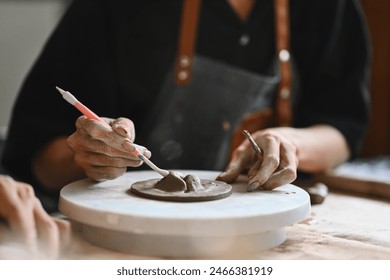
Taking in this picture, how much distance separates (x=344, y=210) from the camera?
923 millimetres

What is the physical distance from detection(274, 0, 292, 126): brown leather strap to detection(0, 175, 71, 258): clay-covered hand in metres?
0.68

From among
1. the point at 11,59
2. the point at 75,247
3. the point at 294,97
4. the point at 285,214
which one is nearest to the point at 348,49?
the point at 294,97

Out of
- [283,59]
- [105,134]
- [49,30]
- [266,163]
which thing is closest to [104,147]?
[105,134]

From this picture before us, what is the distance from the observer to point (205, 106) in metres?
1.18

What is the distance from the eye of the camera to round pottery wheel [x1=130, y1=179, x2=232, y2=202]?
68 cm

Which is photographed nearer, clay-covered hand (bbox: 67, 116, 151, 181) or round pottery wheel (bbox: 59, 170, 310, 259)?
round pottery wheel (bbox: 59, 170, 310, 259)

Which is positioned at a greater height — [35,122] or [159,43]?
[159,43]

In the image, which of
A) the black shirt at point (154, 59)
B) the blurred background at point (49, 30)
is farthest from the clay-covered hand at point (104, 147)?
the blurred background at point (49, 30)

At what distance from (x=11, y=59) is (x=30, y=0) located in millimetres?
291

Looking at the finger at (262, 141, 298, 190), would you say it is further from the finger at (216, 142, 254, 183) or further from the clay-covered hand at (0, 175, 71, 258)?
the clay-covered hand at (0, 175, 71, 258)

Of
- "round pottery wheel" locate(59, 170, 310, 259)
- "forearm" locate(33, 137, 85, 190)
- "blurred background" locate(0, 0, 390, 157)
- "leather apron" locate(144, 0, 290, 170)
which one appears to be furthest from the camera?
"blurred background" locate(0, 0, 390, 157)

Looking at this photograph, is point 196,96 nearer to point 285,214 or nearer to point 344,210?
point 344,210

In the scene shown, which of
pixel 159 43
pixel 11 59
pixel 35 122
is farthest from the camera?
pixel 11 59

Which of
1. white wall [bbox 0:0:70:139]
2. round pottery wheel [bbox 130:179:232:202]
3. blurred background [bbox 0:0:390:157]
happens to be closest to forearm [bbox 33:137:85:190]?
round pottery wheel [bbox 130:179:232:202]
